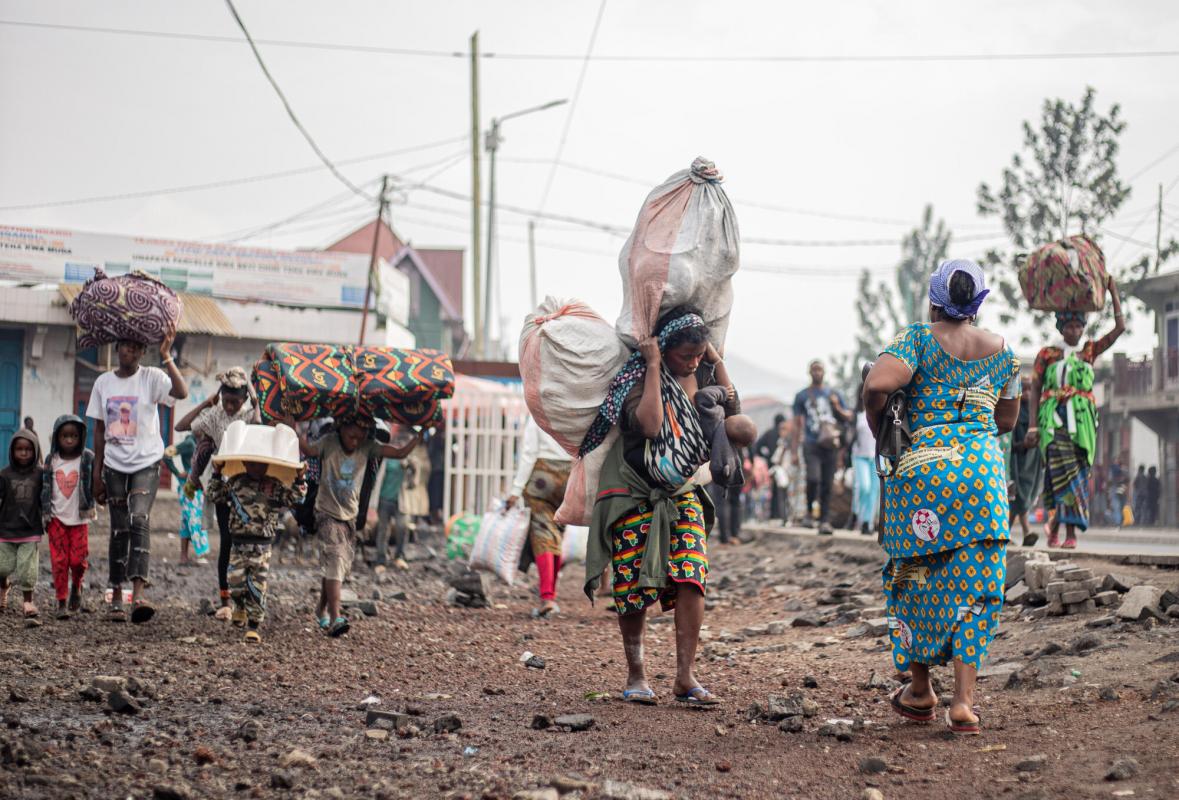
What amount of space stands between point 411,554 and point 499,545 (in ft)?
17.5

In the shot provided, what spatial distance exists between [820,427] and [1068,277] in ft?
20.8

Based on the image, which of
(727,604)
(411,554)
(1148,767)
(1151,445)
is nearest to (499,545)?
(727,604)

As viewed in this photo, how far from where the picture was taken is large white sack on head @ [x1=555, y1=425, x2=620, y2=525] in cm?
590

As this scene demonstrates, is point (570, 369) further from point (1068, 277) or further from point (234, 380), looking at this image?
point (1068, 277)

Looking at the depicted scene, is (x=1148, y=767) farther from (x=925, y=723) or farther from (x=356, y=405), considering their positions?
(x=356, y=405)

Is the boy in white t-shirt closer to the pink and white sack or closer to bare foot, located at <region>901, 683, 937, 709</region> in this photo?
the pink and white sack

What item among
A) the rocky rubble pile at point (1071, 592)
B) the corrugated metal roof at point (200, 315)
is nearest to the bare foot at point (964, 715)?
the rocky rubble pile at point (1071, 592)

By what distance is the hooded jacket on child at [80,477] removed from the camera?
28.8 ft

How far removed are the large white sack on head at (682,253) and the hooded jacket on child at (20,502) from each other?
5.08 metres

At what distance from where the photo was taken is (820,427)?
15.6 meters

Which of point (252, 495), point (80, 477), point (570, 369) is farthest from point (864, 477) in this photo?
point (570, 369)

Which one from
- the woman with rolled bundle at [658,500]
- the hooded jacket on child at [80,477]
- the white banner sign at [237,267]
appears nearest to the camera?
the woman with rolled bundle at [658,500]

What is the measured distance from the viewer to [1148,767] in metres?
4.24

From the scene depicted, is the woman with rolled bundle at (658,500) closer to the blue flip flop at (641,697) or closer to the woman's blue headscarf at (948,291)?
the blue flip flop at (641,697)
